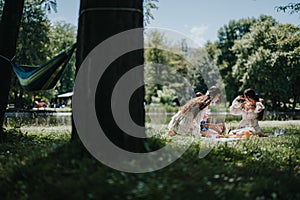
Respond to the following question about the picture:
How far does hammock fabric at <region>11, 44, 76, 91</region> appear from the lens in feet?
21.8

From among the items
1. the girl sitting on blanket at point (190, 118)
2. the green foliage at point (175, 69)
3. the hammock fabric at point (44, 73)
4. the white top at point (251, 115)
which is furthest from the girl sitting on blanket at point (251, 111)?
the green foliage at point (175, 69)

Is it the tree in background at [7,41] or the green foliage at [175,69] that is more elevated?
the green foliage at [175,69]

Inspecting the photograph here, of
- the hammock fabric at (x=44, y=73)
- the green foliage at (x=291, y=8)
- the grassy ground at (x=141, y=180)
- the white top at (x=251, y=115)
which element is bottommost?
the grassy ground at (x=141, y=180)

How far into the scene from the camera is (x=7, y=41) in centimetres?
748

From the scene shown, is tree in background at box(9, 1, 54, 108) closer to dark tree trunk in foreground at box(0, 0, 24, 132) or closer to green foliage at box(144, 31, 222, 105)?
green foliage at box(144, 31, 222, 105)

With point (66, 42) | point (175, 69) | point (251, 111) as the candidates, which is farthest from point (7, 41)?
point (66, 42)

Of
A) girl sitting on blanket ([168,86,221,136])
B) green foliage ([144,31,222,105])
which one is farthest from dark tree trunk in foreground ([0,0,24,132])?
green foliage ([144,31,222,105])

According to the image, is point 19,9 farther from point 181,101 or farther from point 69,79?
point 69,79

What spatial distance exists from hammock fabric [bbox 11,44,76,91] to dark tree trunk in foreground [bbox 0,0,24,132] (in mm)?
213

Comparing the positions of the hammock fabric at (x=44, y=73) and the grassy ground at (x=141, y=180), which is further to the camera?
the hammock fabric at (x=44, y=73)

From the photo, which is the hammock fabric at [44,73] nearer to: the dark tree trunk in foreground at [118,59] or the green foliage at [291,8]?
the dark tree trunk in foreground at [118,59]

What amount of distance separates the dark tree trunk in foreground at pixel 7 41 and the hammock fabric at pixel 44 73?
21cm

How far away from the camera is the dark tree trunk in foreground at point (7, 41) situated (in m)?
7.38

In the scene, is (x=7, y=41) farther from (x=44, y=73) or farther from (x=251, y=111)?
(x=251, y=111)
